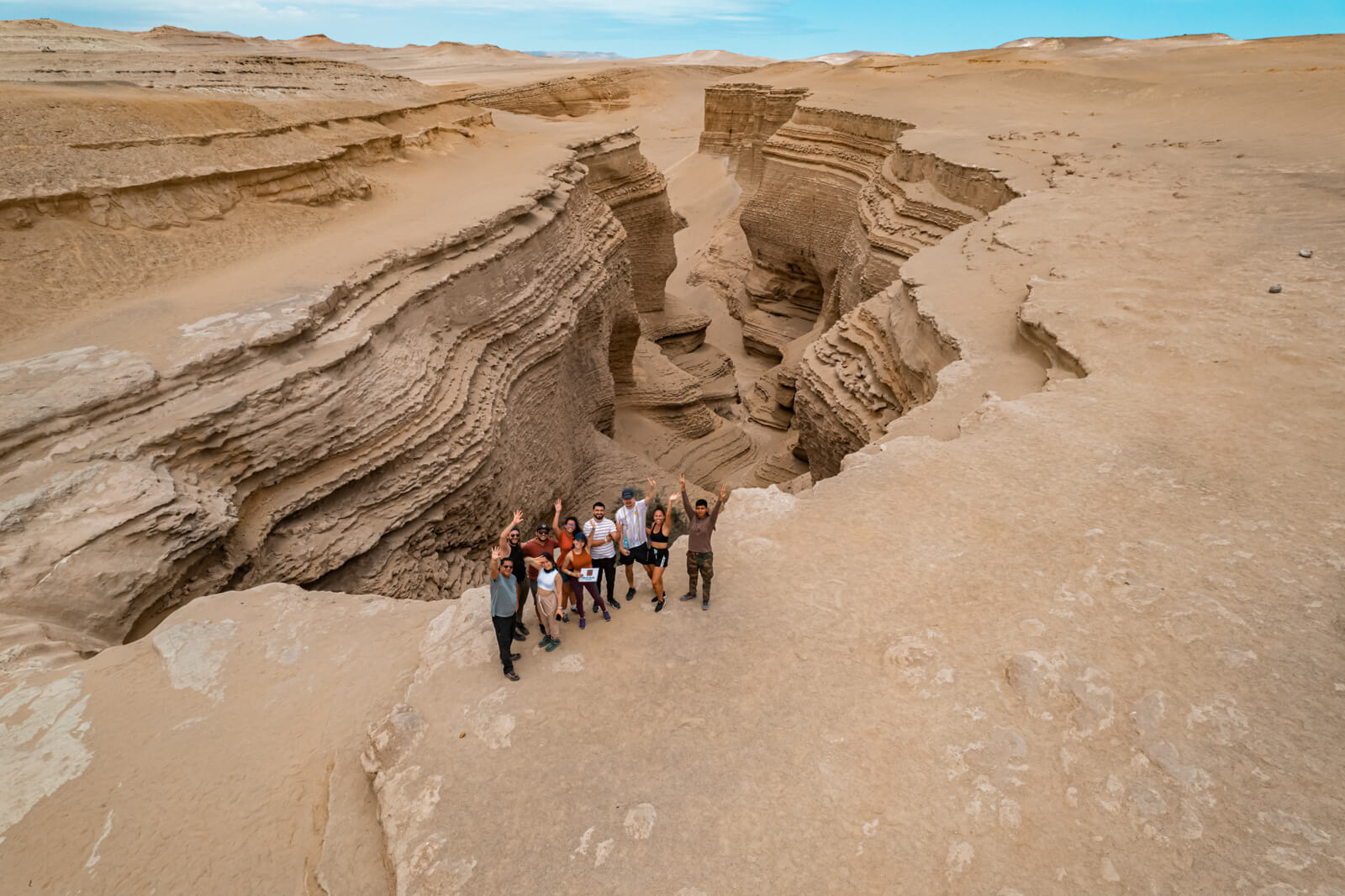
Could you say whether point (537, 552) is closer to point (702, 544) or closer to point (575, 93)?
point (702, 544)

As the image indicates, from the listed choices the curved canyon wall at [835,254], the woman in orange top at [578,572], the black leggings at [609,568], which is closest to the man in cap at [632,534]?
the black leggings at [609,568]

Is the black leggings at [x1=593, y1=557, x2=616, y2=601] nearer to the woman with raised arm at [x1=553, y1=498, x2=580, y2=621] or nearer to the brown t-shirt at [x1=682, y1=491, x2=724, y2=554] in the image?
the woman with raised arm at [x1=553, y1=498, x2=580, y2=621]

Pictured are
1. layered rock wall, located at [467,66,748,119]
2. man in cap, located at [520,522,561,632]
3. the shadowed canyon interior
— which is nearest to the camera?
man in cap, located at [520,522,561,632]

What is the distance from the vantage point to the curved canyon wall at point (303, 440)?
468 cm

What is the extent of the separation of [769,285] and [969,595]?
1774 centimetres

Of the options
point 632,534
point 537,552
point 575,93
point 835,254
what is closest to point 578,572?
point 537,552

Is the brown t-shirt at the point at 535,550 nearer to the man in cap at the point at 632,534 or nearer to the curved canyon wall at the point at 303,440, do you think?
the man in cap at the point at 632,534

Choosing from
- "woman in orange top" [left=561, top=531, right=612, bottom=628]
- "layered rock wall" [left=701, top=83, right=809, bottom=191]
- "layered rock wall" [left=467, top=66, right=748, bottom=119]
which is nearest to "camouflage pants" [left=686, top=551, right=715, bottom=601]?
"woman in orange top" [left=561, top=531, right=612, bottom=628]

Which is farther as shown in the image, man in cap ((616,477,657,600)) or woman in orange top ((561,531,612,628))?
man in cap ((616,477,657,600))

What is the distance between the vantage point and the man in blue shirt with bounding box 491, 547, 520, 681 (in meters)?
3.74

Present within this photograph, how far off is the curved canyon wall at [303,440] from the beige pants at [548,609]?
2.78 meters

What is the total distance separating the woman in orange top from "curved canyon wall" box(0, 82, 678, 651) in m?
2.84

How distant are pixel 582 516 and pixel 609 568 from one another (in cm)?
661

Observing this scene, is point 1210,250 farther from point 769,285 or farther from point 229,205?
point 769,285
